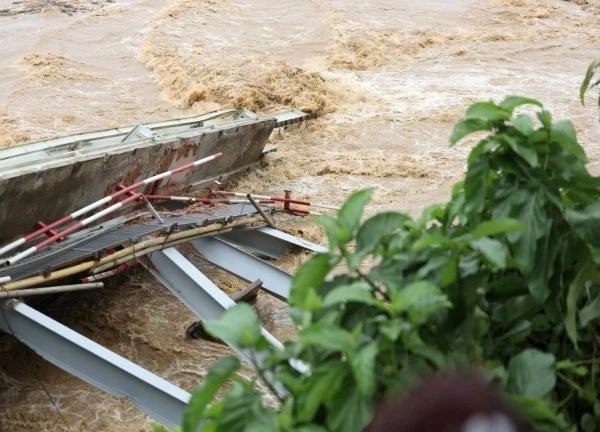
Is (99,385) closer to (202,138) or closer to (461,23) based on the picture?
(202,138)

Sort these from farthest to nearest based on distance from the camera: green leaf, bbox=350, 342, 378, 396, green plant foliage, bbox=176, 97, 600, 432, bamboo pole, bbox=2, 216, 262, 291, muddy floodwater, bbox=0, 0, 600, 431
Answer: muddy floodwater, bbox=0, 0, 600, 431 → bamboo pole, bbox=2, 216, 262, 291 → green plant foliage, bbox=176, 97, 600, 432 → green leaf, bbox=350, 342, 378, 396

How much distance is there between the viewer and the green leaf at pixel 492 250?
6.30 ft

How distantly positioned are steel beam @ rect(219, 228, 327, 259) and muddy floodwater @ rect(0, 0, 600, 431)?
6.8 inches

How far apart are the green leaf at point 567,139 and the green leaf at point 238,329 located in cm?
93

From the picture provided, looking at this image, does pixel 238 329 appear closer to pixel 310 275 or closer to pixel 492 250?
pixel 310 275

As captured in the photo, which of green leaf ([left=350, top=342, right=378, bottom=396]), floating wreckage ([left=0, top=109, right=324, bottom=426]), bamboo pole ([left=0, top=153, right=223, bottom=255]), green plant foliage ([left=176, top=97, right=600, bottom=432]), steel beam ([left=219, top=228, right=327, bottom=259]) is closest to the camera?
green leaf ([left=350, top=342, right=378, bottom=396])

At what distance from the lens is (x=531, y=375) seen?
6.24 ft

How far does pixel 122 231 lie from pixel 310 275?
173 inches

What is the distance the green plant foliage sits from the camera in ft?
5.98

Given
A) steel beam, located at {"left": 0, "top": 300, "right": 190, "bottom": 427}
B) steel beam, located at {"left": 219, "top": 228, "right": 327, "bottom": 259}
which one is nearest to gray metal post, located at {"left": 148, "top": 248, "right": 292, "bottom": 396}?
steel beam, located at {"left": 0, "top": 300, "right": 190, "bottom": 427}

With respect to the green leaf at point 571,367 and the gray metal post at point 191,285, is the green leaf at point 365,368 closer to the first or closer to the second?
the green leaf at point 571,367

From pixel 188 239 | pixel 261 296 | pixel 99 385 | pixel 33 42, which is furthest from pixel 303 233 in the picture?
Answer: pixel 33 42

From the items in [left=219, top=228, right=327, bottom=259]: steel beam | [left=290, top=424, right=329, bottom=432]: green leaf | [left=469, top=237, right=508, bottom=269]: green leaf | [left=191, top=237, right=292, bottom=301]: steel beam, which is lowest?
[left=219, top=228, right=327, bottom=259]: steel beam

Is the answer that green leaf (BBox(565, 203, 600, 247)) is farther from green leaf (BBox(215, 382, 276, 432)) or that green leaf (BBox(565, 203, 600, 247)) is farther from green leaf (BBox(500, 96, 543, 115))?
green leaf (BBox(215, 382, 276, 432))
